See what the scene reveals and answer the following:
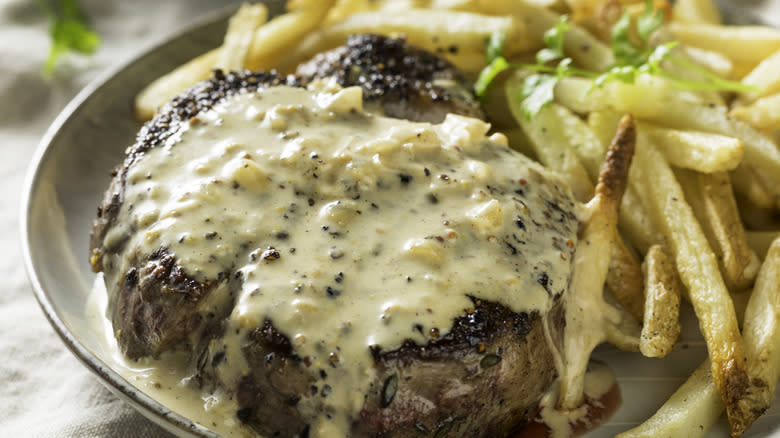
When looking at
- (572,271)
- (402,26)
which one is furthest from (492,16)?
(572,271)

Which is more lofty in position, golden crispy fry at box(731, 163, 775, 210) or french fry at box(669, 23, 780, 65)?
french fry at box(669, 23, 780, 65)

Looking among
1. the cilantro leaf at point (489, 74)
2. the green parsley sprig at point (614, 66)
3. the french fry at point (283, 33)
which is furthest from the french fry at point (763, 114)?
the french fry at point (283, 33)

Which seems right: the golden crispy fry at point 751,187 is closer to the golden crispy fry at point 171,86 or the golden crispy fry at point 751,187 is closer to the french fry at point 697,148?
the french fry at point 697,148

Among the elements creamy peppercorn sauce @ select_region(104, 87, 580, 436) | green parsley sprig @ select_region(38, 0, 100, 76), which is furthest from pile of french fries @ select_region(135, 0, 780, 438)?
green parsley sprig @ select_region(38, 0, 100, 76)

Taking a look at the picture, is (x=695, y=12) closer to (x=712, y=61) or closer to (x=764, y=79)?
(x=712, y=61)

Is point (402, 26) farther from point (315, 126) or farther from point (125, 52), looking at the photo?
point (125, 52)

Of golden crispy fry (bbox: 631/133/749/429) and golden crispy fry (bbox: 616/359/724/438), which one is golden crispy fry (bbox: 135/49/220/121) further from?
golden crispy fry (bbox: 616/359/724/438)

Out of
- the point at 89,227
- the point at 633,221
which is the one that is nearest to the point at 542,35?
the point at 633,221
